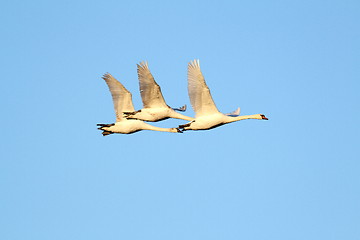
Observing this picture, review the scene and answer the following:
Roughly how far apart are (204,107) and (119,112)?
26.3ft

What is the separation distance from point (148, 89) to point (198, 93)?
4.49 metres

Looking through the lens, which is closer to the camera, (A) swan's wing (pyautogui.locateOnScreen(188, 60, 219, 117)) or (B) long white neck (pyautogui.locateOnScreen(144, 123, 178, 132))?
(A) swan's wing (pyautogui.locateOnScreen(188, 60, 219, 117))

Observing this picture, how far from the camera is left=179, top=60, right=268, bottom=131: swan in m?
54.0

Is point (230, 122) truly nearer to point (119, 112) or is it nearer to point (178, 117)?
point (178, 117)

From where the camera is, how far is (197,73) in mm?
53875

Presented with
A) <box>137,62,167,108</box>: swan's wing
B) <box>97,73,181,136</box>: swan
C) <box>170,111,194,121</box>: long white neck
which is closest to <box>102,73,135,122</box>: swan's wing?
<box>97,73,181,136</box>: swan

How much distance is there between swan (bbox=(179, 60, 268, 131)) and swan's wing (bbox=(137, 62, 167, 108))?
268cm

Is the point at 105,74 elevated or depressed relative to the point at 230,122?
elevated

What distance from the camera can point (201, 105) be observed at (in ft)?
182

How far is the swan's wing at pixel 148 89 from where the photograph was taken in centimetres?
5738

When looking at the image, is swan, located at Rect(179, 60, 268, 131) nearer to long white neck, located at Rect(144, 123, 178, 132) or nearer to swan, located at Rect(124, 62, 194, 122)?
swan, located at Rect(124, 62, 194, 122)

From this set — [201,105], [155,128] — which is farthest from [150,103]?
[201,105]

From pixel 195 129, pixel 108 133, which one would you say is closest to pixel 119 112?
pixel 108 133

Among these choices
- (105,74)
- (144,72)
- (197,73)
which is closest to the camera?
(197,73)
